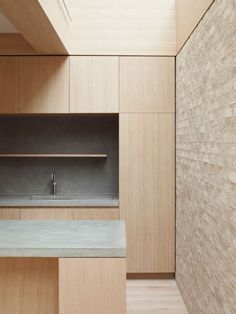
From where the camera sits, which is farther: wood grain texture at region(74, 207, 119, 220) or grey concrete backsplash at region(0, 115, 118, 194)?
grey concrete backsplash at region(0, 115, 118, 194)

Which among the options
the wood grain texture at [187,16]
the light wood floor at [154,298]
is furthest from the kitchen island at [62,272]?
the wood grain texture at [187,16]

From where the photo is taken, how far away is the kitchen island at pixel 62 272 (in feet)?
7.38

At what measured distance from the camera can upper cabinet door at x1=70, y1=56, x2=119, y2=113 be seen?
429 cm

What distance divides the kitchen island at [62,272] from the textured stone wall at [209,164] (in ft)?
1.85

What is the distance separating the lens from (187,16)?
3502 mm

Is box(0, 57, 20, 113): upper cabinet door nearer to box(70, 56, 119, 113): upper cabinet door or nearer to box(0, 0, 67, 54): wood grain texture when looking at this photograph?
box(0, 0, 67, 54): wood grain texture

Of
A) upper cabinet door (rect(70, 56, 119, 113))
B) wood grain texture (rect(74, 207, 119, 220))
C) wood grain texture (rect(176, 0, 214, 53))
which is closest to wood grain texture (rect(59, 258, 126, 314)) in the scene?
wood grain texture (rect(176, 0, 214, 53))

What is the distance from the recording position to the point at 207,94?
268 cm

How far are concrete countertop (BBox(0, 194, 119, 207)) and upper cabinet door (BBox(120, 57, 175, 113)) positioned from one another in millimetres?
1098

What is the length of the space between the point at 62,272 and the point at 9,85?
260 centimetres

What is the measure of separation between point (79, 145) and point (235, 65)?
→ 309 centimetres

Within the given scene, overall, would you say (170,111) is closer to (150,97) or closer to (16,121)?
(150,97)

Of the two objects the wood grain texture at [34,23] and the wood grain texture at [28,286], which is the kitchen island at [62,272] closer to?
the wood grain texture at [28,286]

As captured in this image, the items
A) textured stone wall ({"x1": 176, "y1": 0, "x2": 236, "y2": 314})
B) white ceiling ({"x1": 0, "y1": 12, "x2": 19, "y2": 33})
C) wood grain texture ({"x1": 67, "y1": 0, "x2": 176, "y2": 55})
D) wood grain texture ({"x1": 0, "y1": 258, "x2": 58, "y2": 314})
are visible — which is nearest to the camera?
textured stone wall ({"x1": 176, "y1": 0, "x2": 236, "y2": 314})
